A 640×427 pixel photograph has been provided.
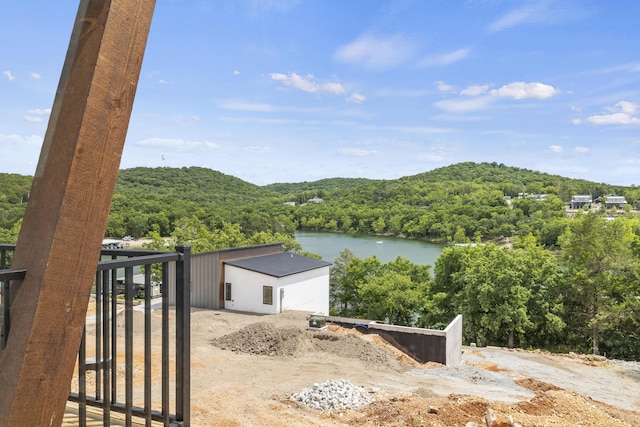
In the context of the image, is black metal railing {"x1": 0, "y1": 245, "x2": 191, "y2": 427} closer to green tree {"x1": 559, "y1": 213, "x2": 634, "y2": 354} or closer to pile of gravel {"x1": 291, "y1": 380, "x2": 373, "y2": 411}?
pile of gravel {"x1": 291, "y1": 380, "x2": 373, "y2": 411}

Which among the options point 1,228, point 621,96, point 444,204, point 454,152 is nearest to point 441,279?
point 1,228

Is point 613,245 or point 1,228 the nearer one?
point 1,228

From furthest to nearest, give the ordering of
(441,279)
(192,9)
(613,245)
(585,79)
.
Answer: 1. (585,79)
2. (441,279)
3. (613,245)
4. (192,9)

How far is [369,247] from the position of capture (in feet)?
128

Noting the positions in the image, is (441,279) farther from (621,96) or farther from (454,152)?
(454,152)

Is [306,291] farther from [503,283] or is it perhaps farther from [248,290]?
[503,283]

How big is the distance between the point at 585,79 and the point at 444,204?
1745 cm

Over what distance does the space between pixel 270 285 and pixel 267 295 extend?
0.34 m

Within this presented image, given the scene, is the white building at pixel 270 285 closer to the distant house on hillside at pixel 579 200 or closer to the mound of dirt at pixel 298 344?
the mound of dirt at pixel 298 344

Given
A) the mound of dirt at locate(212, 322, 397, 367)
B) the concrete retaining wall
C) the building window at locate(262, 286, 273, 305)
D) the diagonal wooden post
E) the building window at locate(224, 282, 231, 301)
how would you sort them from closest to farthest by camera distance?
the diagonal wooden post < the mound of dirt at locate(212, 322, 397, 367) < the concrete retaining wall < the building window at locate(262, 286, 273, 305) < the building window at locate(224, 282, 231, 301)

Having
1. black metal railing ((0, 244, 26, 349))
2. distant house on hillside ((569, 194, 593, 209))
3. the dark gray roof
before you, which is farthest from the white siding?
distant house on hillside ((569, 194, 593, 209))

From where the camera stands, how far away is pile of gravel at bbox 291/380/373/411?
19.8ft

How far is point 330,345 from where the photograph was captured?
10.0 m

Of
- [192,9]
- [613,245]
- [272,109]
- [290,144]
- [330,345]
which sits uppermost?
[272,109]
